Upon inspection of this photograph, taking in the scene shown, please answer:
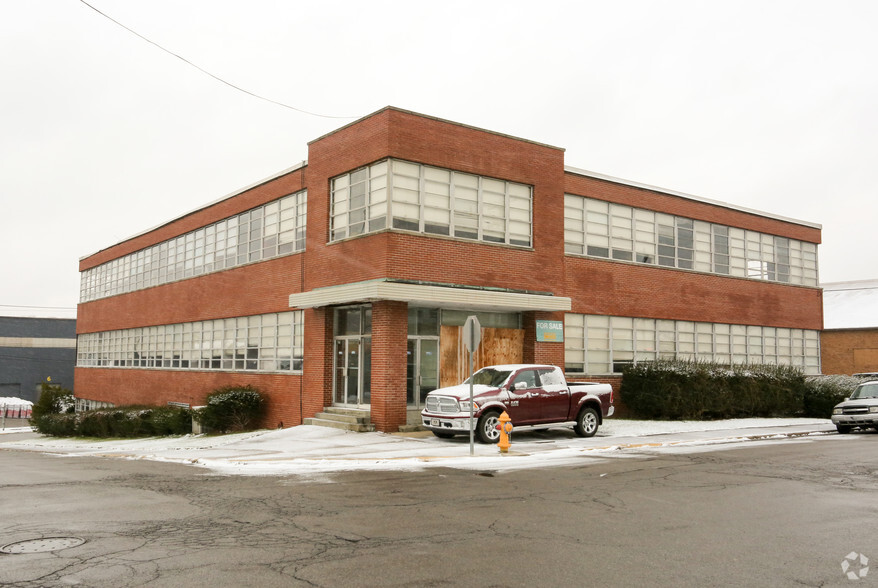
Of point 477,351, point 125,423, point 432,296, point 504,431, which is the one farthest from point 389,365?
point 125,423

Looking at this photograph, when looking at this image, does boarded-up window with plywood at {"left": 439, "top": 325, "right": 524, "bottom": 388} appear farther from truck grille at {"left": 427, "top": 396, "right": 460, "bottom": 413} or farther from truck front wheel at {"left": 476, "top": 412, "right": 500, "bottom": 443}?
truck front wheel at {"left": 476, "top": 412, "right": 500, "bottom": 443}

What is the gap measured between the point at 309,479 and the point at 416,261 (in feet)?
30.1

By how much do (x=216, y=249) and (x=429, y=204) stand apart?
13.2m

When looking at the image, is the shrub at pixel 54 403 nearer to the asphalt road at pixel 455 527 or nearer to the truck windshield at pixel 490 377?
the truck windshield at pixel 490 377

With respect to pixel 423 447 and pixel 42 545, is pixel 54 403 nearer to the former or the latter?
pixel 423 447

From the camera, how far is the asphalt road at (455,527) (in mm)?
6449

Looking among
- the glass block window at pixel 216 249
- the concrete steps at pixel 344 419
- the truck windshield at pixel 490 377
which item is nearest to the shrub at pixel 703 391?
the truck windshield at pixel 490 377

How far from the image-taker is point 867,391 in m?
22.3

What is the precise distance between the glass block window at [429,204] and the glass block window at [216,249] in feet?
11.6

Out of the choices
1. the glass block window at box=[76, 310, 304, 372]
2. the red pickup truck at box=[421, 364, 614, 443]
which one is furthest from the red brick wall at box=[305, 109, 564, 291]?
the red pickup truck at box=[421, 364, 614, 443]

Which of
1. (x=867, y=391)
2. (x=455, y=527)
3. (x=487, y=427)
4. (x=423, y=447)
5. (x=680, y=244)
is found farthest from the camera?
(x=680, y=244)

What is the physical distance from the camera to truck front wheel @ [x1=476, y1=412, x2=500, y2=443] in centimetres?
1730

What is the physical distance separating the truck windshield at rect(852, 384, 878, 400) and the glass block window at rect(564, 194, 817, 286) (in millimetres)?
8555

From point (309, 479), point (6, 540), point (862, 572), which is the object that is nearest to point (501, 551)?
point (862, 572)
